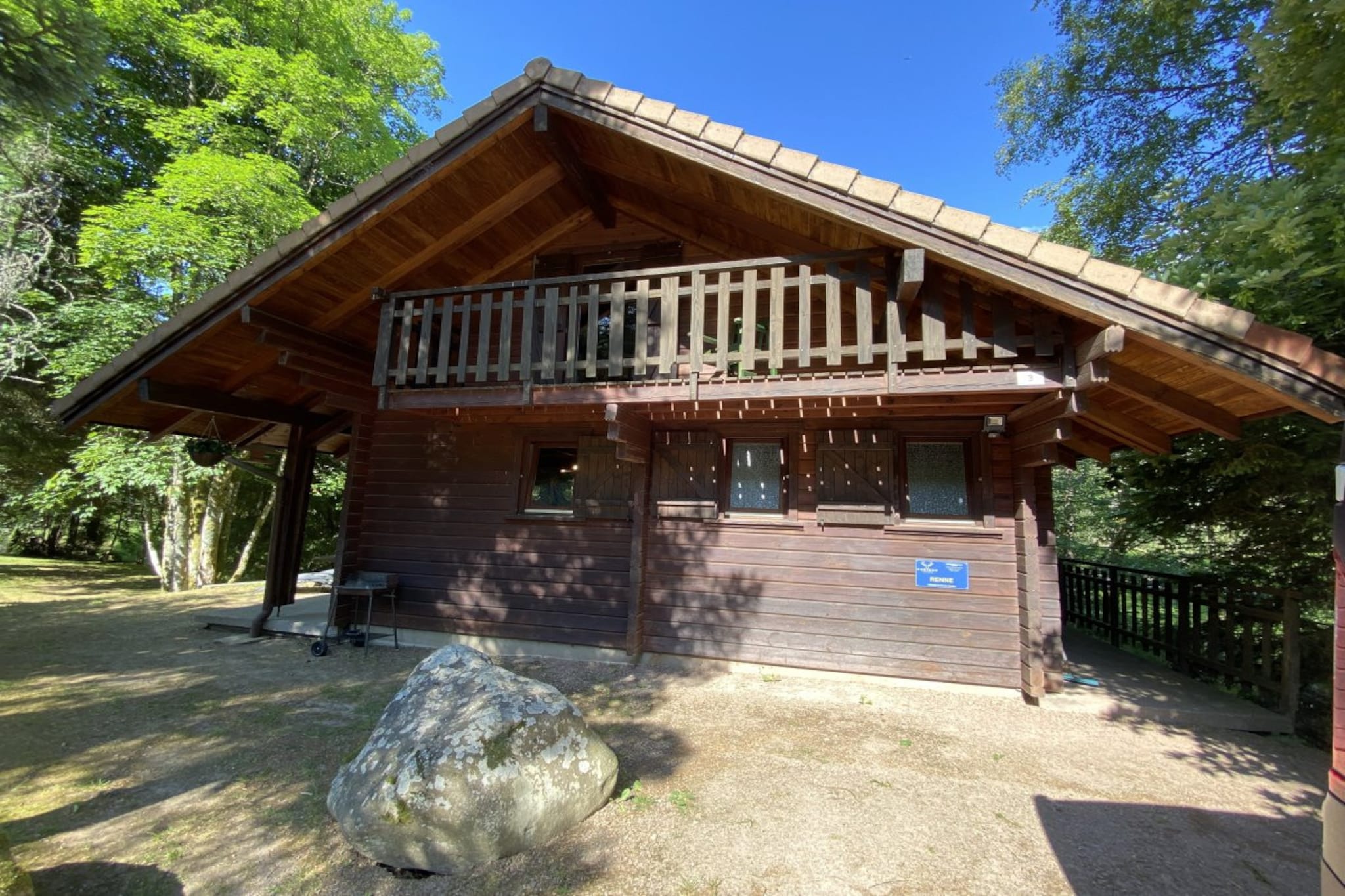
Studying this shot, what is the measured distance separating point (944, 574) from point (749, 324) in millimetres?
3435

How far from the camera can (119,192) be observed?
12.3 metres

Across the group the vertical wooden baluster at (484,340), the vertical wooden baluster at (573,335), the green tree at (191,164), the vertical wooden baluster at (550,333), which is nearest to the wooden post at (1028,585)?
the vertical wooden baluster at (573,335)

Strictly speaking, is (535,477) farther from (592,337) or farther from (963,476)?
(963,476)

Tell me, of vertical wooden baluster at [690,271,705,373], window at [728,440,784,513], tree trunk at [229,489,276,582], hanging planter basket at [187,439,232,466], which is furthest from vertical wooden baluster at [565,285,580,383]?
tree trunk at [229,489,276,582]

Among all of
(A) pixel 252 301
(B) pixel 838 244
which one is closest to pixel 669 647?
(B) pixel 838 244

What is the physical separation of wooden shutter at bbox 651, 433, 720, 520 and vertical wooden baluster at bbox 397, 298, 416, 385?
2.97m

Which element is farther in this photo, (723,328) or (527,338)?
(527,338)

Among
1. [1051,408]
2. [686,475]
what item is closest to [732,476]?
[686,475]

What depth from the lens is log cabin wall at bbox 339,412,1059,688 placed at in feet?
19.3

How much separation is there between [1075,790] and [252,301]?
28.4 ft

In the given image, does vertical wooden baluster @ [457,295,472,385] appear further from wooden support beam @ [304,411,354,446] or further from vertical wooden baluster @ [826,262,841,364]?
wooden support beam @ [304,411,354,446]

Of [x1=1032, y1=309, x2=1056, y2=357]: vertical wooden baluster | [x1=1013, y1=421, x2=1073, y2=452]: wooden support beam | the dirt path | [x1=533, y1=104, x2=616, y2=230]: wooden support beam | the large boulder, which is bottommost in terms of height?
the dirt path

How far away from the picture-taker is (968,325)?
4.86 metres

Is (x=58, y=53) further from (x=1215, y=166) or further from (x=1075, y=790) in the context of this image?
(x=1215, y=166)
